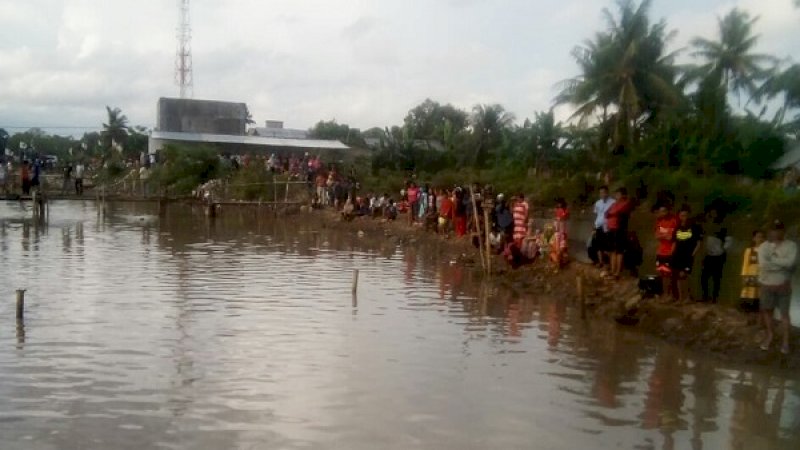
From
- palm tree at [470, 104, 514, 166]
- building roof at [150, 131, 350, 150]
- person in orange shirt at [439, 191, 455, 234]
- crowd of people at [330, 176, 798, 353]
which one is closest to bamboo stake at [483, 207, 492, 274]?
crowd of people at [330, 176, 798, 353]

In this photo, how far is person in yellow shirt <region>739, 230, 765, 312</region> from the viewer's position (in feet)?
40.0

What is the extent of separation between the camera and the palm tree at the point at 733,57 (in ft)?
116

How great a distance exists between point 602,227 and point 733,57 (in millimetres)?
22234

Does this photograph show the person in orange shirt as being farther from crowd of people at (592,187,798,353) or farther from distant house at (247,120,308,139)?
distant house at (247,120,308,139)

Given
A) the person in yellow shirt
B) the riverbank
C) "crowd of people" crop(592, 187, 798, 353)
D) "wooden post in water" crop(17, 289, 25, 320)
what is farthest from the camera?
"wooden post in water" crop(17, 289, 25, 320)

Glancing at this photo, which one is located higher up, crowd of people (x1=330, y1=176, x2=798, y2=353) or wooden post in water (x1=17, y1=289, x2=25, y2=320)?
crowd of people (x1=330, y1=176, x2=798, y2=353)

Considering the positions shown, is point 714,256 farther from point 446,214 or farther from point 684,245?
point 446,214

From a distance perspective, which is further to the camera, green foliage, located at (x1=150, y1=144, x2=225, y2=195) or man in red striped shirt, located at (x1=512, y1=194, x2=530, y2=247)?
green foliage, located at (x1=150, y1=144, x2=225, y2=195)

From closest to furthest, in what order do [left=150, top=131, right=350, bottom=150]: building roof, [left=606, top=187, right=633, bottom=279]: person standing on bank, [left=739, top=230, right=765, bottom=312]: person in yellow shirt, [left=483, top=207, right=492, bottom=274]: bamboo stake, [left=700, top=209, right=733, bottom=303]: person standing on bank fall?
[left=739, top=230, right=765, bottom=312]: person in yellow shirt, [left=700, top=209, right=733, bottom=303]: person standing on bank, [left=606, top=187, right=633, bottom=279]: person standing on bank, [left=483, top=207, right=492, bottom=274]: bamboo stake, [left=150, top=131, right=350, bottom=150]: building roof

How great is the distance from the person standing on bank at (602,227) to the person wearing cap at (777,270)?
5067 millimetres

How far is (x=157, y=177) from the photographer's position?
49.1 meters

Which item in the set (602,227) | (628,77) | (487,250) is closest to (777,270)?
(602,227)

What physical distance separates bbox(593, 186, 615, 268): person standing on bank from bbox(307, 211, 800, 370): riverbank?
0.35m

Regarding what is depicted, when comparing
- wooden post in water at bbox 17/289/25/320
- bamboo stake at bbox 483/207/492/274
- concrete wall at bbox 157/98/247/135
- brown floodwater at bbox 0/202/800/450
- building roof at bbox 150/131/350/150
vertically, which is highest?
concrete wall at bbox 157/98/247/135
